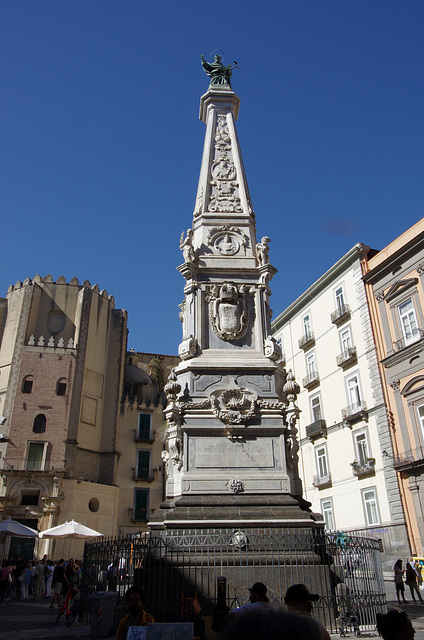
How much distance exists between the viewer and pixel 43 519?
32.5 metres

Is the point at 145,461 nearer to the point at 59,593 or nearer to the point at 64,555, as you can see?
the point at 64,555

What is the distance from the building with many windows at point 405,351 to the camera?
72.0ft

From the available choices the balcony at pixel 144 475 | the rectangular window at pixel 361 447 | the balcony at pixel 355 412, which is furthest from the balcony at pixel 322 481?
the balcony at pixel 144 475

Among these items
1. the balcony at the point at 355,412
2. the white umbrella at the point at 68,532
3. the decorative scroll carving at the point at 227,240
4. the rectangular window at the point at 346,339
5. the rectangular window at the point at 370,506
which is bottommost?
the white umbrella at the point at 68,532

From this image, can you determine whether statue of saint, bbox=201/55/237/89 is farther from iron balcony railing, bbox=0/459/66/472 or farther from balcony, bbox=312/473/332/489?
iron balcony railing, bbox=0/459/66/472

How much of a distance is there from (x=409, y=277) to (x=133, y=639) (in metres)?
22.7

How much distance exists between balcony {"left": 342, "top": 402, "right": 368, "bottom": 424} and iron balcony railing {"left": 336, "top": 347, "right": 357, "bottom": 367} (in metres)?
2.35

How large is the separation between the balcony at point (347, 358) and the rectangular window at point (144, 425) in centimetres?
1844

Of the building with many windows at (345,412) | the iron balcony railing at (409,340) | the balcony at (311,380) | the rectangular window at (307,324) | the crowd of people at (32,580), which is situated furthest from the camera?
the rectangular window at (307,324)

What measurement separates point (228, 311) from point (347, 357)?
17037mm

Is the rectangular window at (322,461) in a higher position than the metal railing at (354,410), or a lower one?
lower

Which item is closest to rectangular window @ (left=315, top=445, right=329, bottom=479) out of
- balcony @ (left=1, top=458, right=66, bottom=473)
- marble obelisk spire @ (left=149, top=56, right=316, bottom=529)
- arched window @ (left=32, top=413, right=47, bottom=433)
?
balcony @ (left=1, top=458, right=66, bottom=473)

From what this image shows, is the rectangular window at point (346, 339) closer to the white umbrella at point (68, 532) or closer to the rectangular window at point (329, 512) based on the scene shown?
the rectangular window at point (329, 512)

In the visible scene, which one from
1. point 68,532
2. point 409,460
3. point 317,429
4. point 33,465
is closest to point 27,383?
point 33,465
